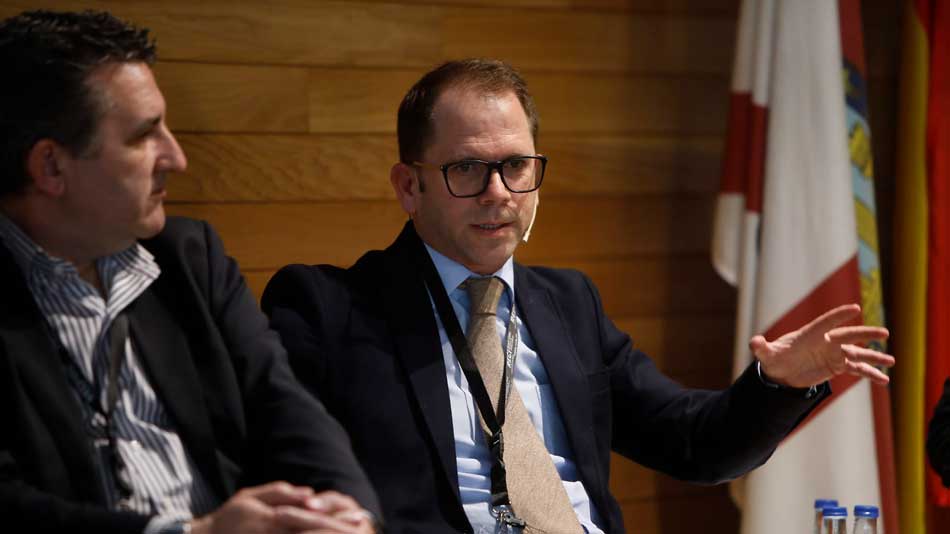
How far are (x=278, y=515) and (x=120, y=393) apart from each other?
0.38 m

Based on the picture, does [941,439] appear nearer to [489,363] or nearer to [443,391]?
[489,363]

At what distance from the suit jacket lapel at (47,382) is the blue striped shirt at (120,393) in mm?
31

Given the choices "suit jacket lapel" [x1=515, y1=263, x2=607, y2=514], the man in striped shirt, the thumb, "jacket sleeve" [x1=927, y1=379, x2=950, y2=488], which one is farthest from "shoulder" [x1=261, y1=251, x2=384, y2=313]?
"jacket sleeve" [x1=927, y1=379, x2=950, y2=488]

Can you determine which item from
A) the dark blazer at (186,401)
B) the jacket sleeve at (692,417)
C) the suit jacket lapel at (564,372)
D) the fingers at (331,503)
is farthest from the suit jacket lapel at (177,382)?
the jacket sleeve at (692,417)

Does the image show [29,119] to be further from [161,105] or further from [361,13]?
[361,13]

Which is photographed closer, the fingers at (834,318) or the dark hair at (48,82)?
the dark hair at (48,82)

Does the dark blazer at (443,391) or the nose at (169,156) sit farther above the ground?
the nose at (169,156)

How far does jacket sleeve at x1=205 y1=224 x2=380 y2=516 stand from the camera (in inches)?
83.5

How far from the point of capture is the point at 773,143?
3.87m

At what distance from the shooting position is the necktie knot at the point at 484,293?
277 cm

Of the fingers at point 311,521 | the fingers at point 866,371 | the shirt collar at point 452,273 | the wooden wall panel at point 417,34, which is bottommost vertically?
the fingers at point 311,521

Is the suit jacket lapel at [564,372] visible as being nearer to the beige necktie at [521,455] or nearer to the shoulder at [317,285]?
the beige necktie at [521,455]

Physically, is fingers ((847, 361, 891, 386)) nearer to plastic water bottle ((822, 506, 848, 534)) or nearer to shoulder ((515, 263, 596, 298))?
plastic water bottle ((822, 506, 848, 534))

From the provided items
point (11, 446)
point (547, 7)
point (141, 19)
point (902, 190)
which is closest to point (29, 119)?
point (11, 446)
